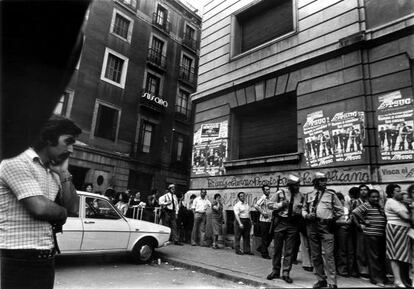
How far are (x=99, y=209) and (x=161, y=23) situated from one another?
21.8 metres

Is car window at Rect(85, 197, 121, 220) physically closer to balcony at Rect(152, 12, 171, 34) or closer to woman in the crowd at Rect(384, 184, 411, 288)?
woman in the crowd at Rect(384, 184, 411, 288)

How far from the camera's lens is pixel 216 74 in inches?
521

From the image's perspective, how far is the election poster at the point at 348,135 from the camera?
319 inches

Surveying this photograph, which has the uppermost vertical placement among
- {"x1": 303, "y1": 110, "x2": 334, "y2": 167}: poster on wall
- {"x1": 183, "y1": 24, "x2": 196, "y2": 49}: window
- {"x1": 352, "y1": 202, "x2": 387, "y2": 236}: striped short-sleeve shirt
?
{"x1": 183, "y1": 24, "x2": 196, "y2": 49}: window

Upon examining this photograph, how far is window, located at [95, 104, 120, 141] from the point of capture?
20.2 meters

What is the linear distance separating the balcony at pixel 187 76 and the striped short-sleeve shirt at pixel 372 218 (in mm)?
22044

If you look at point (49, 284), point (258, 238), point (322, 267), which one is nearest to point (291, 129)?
point (258, 238)

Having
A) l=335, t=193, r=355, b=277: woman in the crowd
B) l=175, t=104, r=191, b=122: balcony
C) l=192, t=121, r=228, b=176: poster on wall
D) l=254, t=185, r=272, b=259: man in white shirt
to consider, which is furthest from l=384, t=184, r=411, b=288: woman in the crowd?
l=175, t=104, r=191, b=122: balcony

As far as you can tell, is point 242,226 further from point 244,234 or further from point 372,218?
point 372,218

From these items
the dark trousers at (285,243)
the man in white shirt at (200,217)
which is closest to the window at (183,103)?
the man in white shirt at (200,217)

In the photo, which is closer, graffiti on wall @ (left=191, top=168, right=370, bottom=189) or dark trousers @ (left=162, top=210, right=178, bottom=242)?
graffiti on wall @ (left=191, top=168, right=370, bottom=189)

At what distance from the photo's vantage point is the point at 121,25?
72.7 feet

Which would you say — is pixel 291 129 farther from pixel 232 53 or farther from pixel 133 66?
pixel 133 66

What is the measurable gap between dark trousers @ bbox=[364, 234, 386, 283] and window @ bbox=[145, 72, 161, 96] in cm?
A: 2014
